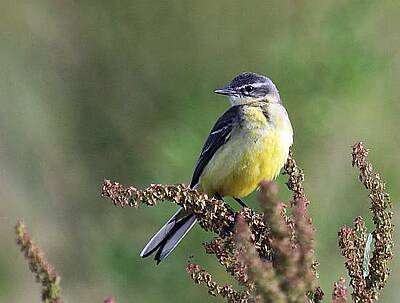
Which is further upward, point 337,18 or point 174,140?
point 337,18

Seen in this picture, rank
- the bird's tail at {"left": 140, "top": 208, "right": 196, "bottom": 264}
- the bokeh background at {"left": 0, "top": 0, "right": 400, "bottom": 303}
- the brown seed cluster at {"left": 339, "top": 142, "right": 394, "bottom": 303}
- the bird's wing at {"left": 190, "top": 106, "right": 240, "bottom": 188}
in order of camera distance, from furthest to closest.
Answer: the bokeh background at {"left": 0, "top": 0, "right": 400, "bottom": 303}, the bird's wing at {"left": 190, "top": 106, "right": 240, "bottom": 188}, the bird's tail at {"left": 140, "top": 208, "right": 196, "bottom": 264}, the brown seed cluster at {"left": 339, "top": 142, "right": 394, "bottom": 303}

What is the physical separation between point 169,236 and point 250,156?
0.59 metres

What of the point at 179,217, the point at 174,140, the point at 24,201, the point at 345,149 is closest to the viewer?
the point at 179,217

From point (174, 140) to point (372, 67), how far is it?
137cm

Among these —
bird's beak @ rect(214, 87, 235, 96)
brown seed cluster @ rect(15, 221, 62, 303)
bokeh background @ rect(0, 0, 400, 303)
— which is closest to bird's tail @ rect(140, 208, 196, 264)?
bokeh background @ rect(0, 0, 400, 303)

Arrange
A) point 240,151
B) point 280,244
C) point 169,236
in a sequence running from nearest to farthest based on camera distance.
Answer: point 280,244, point 169,236, point 240,151

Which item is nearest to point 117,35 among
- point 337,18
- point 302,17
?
point 302,17

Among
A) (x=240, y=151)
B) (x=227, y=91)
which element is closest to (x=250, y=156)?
(x=240, y=151)

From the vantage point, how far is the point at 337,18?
605 cm

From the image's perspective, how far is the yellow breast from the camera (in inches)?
188

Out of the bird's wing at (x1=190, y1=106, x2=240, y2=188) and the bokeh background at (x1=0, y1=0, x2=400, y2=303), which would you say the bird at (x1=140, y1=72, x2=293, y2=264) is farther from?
the bokeh background at (x1=0, y1=0, x2=400, y2=303)

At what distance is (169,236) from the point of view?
4734 millimetres

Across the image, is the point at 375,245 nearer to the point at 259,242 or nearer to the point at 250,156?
the point at 259,242

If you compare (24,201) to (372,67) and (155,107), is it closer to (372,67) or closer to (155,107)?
(155,107)
